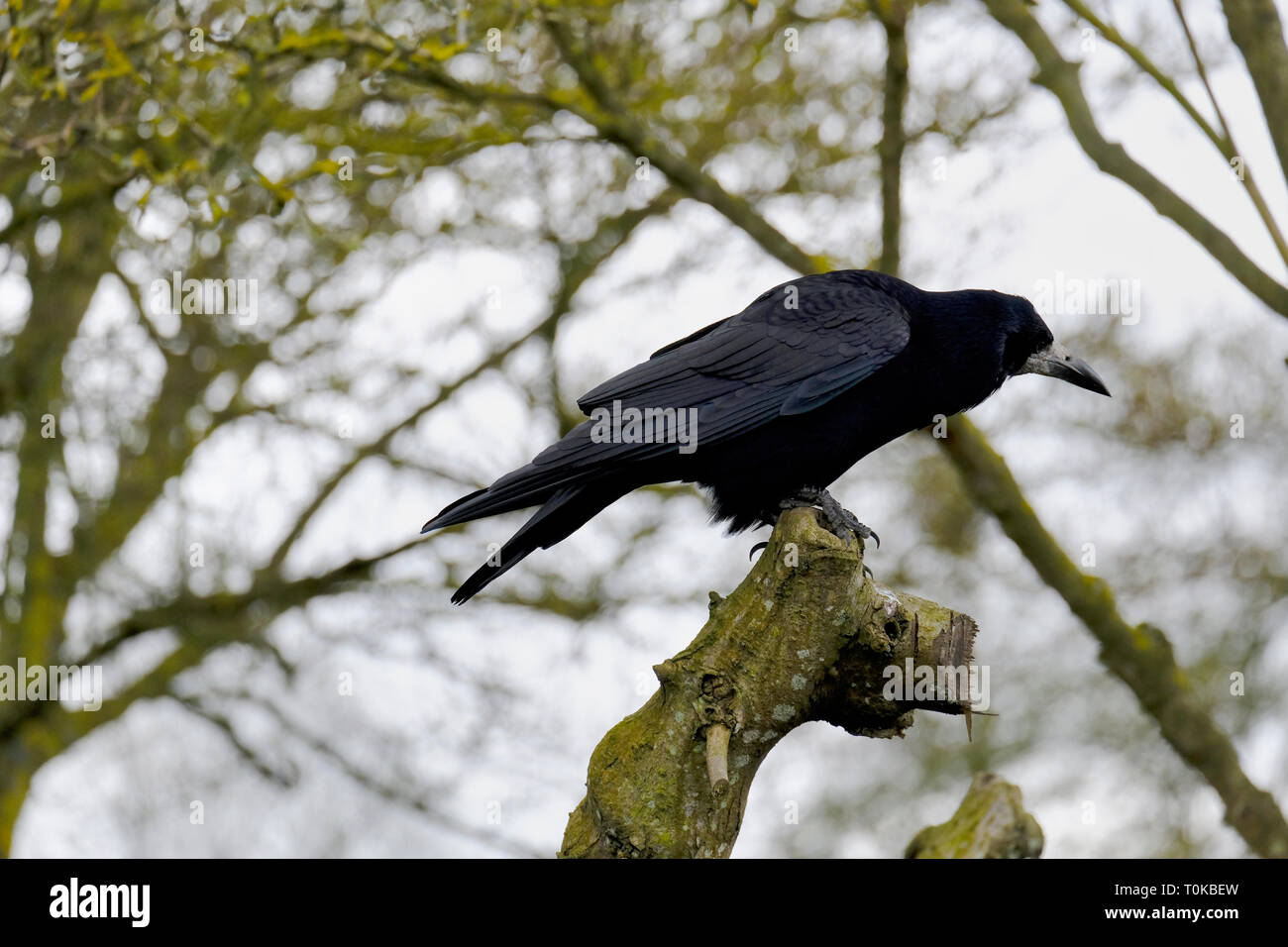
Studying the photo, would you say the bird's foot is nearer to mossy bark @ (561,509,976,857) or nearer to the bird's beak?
mossy bark @ (561,509,976,857)

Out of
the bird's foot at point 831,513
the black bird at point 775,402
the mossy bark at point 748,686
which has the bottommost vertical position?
the mossy bark at point 748,686

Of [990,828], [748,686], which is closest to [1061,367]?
[990,828]

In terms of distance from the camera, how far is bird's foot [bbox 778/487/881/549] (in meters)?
4.51

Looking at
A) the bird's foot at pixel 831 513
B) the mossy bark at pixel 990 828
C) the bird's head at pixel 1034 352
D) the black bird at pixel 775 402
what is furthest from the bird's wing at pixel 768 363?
the mossy bark at pixel 990 828

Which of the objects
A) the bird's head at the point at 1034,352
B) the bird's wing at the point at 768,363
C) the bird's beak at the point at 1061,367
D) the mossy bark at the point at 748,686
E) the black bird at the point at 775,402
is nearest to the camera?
the mossy bark at the point at 748,686

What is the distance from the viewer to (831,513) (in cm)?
468

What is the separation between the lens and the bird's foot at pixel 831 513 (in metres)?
4.51

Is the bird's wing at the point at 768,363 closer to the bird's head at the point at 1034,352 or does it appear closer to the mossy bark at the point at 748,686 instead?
the bird's head at the point at 1034,352

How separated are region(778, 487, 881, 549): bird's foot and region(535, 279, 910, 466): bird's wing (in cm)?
35

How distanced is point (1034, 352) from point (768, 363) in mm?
1410

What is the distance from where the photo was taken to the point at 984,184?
23.4 ft

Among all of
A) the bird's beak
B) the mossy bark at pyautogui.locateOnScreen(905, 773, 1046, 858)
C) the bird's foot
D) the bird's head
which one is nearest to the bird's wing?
the bird's foot
